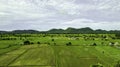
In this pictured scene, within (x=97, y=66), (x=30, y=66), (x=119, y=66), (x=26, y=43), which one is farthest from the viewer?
(x=26, y=43)

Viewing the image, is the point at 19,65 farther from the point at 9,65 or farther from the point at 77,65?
the point at 77,65

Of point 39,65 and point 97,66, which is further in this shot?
point 39,65

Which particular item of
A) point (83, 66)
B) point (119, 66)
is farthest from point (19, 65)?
point (119, 66)

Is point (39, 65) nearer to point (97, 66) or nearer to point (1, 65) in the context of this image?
point (1, 65)

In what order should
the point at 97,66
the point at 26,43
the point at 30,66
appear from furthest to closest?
the point at 26,43
the point at 30,66
the point at 97,66

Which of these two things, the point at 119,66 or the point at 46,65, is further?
the point at 46,65

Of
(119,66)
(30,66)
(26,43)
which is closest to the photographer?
(119,66)

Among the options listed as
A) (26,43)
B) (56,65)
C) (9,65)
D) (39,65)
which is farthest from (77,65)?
(26,43)

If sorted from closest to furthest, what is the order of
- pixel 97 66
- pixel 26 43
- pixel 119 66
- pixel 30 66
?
pixel 119 66 → pixel 97 66 → pixel 30 66 → pixel 26 43
